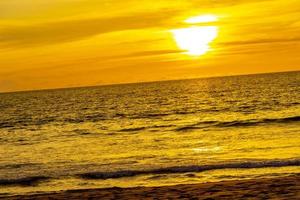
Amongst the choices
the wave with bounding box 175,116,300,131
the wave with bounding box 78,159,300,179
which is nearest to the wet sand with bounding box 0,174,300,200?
the wave with bounding box 78,159,300,179

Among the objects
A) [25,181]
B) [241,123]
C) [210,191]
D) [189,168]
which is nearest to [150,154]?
[189,168]

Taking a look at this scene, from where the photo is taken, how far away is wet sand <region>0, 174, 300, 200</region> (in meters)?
16.3

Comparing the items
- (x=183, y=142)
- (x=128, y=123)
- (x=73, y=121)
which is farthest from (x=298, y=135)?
(x=73, y=121)

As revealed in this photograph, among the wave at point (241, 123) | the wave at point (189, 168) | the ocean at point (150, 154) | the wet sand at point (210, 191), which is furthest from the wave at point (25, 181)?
the wave at point (241, 123)

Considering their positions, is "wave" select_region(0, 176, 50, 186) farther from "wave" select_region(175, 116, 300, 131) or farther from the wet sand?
"wave" select_region(175, 116, 300, 131)

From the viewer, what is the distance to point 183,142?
34.5 m

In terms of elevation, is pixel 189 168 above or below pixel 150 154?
below

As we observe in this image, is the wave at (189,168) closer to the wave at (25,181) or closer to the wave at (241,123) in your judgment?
the wave at (25,181)

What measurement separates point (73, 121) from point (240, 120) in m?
20.6

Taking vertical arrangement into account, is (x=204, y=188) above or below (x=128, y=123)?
below

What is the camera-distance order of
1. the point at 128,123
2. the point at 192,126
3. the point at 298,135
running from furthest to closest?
the point at 128,123 < the point at 192,126 < the point at 298,135

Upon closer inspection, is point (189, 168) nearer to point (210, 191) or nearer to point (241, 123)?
point (210, 191)

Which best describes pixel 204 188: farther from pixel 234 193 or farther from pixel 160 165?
pixel 160 165

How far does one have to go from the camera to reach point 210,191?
56.7 ft
